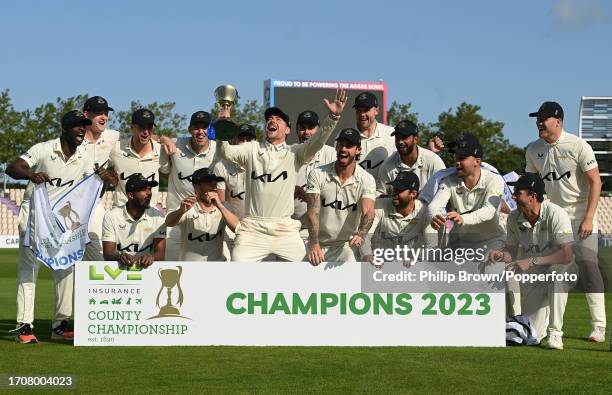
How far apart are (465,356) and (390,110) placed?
55507mm

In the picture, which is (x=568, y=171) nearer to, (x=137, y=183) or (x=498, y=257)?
(x=498, y=257)

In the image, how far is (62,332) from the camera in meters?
10.5

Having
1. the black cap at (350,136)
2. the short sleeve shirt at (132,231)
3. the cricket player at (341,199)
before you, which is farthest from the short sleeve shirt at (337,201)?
the short sleeve shirt at (132,231)

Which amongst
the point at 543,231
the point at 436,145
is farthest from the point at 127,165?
the point at 543,231

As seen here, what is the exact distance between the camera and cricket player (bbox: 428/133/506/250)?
10.1 meters

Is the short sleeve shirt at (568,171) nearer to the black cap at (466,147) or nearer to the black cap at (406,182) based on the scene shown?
the black cap at (466,147)

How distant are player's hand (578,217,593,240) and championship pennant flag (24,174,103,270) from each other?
5548 mm

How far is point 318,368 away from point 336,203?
105 inches

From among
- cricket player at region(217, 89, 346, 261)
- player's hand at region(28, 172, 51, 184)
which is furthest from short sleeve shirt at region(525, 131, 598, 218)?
player's hand at region(28, 172, 51, 184)

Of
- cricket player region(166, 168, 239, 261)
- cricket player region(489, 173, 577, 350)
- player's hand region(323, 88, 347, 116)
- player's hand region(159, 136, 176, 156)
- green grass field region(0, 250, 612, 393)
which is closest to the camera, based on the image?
green grass field region(0, 250, 612, 393)

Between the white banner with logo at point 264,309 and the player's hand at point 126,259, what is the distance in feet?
0.30

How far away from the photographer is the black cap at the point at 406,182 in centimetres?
1007

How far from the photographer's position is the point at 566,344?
1017cm

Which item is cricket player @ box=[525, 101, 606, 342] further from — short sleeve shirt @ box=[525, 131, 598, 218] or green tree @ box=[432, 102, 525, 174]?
green tree @ box=[432, 102, 525, 174]
